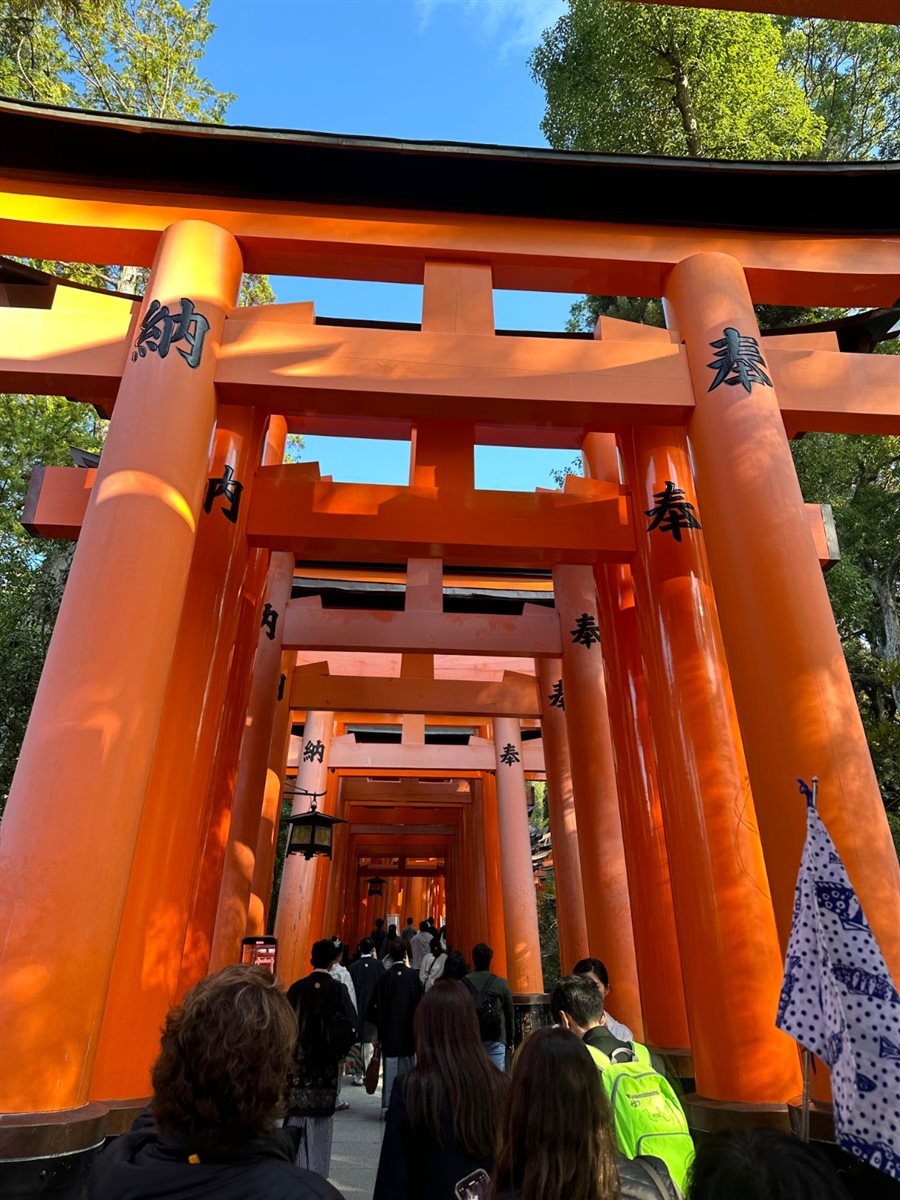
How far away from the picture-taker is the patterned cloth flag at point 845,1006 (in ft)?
6.27

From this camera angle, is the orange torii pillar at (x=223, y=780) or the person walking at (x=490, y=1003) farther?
the orange torii pillar at (x=223, y=780)

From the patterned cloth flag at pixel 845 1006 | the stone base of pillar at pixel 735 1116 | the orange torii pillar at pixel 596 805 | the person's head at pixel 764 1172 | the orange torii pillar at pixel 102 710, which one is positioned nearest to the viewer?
the person's head at pixel 764 1172

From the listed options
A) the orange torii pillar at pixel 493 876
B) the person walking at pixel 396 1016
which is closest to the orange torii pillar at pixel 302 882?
the orange torii pillar at pixel 493 876

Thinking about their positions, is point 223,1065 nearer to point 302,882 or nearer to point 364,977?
point 364,977

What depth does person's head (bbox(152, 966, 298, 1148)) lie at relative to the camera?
1.44 meters

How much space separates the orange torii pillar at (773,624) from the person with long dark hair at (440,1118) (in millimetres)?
2480

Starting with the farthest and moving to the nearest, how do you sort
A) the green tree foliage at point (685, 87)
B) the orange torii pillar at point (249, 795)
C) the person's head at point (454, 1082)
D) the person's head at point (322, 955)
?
the green tree foliage at point (685, 87) < the orange torii pillar at point (249, 795) < the person's head at point (322, 955) < the person's head at point (454, 1082)

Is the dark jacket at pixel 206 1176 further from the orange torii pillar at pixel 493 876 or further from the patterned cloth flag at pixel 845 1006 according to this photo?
the orange torii pillar at pixel 493 876

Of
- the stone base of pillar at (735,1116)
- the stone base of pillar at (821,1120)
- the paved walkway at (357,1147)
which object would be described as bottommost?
the paved walkway at (357,1147)

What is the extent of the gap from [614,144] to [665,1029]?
53.5ft

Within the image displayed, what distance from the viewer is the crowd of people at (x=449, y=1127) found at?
4.47 ft

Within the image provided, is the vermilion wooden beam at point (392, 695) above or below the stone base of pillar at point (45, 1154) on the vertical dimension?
above

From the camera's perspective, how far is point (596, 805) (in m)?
8.32

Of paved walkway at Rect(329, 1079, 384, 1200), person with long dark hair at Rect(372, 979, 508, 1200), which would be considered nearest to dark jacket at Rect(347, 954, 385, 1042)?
paved walkway at Rect(329, 1079, 384, 1200)
